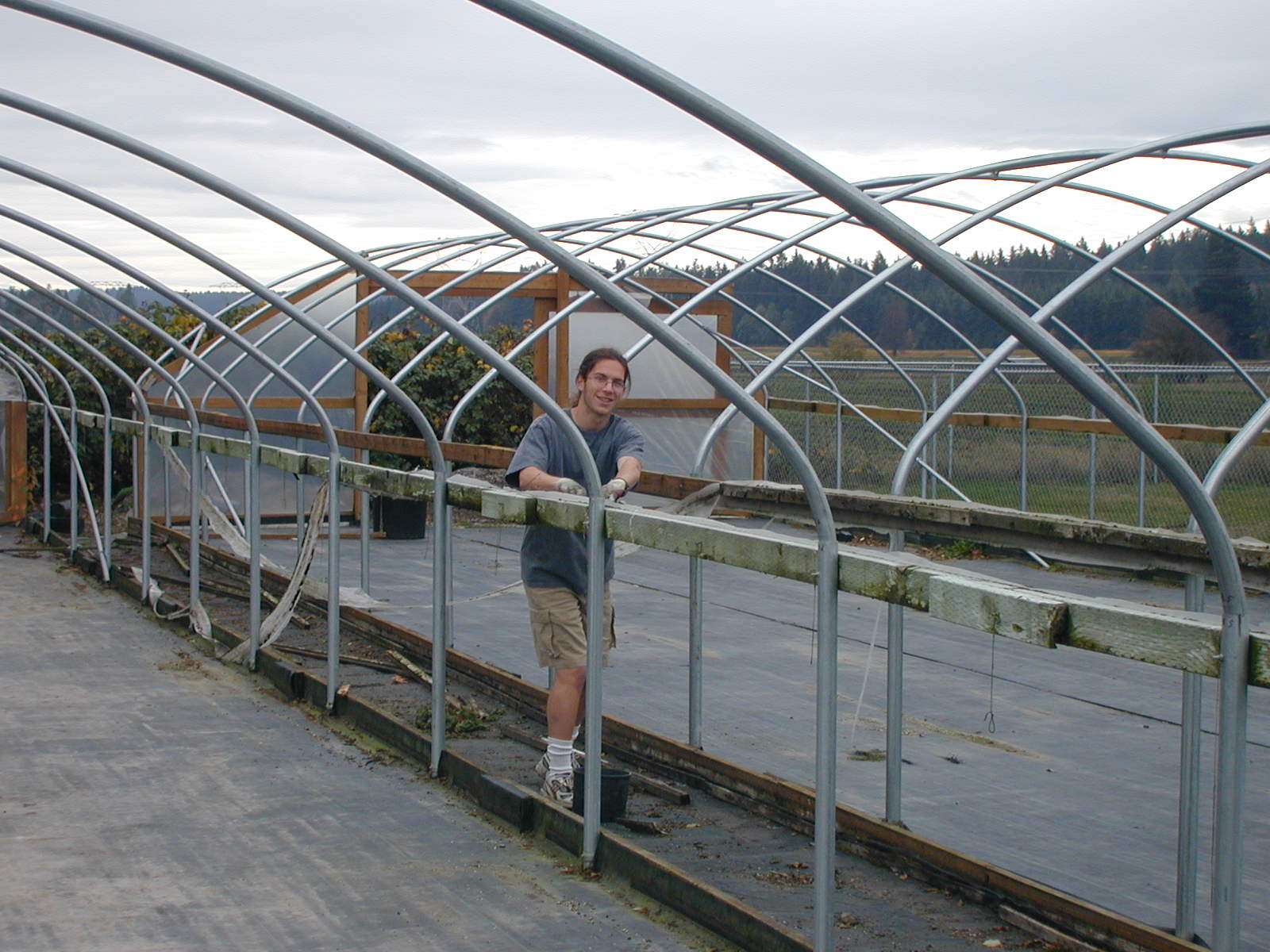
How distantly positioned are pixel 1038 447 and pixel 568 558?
17.8 metres

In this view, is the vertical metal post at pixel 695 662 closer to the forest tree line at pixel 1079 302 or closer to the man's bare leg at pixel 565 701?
the man's bare leg at pixel 565 701

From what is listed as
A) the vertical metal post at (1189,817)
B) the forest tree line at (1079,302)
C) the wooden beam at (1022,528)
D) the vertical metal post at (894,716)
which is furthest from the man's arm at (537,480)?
the forest tree line at (1079,302)

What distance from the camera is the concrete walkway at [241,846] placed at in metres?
4.46

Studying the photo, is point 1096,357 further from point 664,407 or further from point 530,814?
point 530,814

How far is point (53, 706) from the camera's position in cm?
767

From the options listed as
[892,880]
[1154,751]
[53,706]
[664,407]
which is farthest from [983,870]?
[664,407]

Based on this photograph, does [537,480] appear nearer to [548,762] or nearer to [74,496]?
[548,762]

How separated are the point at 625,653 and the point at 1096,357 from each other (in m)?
4.76

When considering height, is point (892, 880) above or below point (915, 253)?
below

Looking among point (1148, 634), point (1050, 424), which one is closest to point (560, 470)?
point (1148, 634)

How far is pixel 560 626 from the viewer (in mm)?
5430

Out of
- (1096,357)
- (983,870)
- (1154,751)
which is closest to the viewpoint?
(983,870)

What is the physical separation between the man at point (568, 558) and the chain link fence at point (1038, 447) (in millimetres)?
7070

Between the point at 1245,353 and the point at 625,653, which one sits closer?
the point at 625,653
